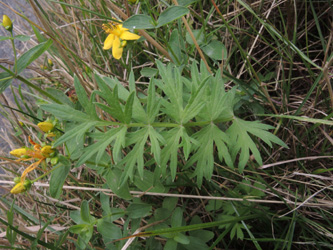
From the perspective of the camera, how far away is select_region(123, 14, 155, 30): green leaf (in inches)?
44.8

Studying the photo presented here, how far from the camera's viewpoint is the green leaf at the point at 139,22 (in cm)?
114

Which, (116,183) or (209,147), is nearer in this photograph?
(209,147)

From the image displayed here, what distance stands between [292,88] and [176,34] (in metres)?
0.75

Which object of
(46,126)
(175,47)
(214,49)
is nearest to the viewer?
(46,126)

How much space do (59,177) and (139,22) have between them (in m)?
0.65

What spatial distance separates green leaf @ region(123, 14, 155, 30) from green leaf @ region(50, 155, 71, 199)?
533 mm

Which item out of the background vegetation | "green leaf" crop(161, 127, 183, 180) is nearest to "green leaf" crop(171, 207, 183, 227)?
the background vegetation

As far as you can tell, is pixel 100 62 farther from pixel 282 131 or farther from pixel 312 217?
pixel 312 217

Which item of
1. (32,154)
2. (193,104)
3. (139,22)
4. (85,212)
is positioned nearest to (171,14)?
(139,22)

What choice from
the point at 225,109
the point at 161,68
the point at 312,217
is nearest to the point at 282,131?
the point at 312,217

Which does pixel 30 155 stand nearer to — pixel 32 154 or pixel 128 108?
pixel 32 154

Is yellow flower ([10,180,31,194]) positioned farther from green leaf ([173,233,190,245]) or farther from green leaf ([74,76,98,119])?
green leaf ([173,233,190,245])

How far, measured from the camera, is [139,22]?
1.17 metres

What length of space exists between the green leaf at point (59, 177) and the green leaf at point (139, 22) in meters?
0.53
